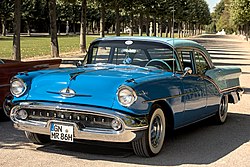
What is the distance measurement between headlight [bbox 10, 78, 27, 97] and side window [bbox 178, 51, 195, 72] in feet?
→ 7.87

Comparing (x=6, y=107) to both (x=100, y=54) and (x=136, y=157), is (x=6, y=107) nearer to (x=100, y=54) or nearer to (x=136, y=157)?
(x=100, y=54)

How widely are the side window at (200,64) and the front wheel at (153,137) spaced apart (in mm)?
1754

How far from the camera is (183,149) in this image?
653cm

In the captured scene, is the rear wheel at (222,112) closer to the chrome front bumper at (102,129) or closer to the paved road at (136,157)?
the paved road at (136,157)

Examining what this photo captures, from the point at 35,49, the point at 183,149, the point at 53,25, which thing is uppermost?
the point at 53,25

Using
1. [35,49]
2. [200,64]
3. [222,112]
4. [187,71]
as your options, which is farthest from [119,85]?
[35,49]

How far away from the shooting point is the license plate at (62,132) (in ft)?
18.3

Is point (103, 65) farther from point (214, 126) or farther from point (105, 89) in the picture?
point (214, 126)

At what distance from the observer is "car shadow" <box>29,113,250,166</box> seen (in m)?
5.89

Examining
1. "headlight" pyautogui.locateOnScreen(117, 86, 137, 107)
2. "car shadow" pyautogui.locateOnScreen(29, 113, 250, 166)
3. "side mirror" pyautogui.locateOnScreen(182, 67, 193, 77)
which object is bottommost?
"car shadow" pyautogui.locateOnScreen(29, 113, 250, 166)

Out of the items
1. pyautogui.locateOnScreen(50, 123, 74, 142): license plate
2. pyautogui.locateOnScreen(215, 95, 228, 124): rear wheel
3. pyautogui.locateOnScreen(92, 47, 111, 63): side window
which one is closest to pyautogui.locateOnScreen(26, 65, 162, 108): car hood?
pyautogui.locateOnScreen(50, 123, 74, 142): license plate

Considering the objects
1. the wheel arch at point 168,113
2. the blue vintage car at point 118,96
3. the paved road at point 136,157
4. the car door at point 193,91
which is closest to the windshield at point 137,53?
the blue vintage car at point 118,96

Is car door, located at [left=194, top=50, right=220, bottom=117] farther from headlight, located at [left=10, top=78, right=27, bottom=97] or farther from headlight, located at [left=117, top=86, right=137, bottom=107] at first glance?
headlight, located at [left=10, top=78, right=27, bottom=97]

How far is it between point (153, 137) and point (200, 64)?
2258 mm
